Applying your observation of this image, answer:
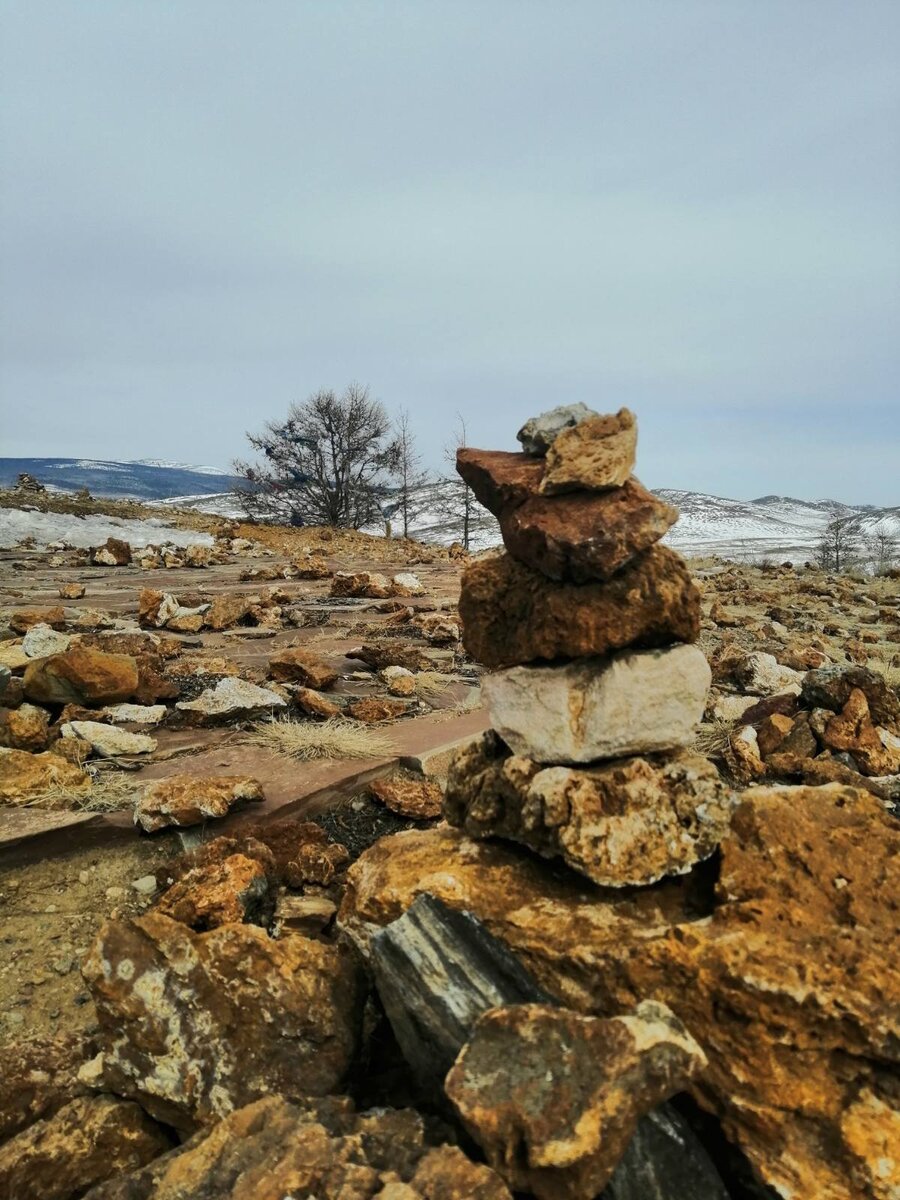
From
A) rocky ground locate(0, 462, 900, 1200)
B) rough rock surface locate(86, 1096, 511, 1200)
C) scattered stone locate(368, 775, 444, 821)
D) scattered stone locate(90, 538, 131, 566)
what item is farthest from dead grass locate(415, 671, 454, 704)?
scattered stone locate(90, 538, 131, 566)

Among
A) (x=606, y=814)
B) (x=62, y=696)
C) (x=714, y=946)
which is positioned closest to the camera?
(x=714, y=946)

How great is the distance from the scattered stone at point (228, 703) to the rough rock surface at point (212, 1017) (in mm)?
3031

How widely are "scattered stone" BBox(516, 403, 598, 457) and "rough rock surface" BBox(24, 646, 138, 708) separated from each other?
3.82m

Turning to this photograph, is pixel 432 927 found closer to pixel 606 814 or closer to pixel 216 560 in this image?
pixel 606 814

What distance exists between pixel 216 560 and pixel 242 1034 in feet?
50.7

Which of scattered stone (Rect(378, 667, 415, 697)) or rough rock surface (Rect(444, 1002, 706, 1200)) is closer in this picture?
rough rock surface (Rect(444, 1002, 706, 1200))

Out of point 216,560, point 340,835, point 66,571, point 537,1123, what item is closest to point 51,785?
point 340,835

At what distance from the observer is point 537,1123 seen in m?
1.38

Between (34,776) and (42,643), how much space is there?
99.1 inches

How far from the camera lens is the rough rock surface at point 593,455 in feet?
7.69

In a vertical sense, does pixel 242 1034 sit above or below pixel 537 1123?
below

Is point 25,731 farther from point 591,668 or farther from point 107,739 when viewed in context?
point 591,668

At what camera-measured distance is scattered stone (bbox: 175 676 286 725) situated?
199 inches

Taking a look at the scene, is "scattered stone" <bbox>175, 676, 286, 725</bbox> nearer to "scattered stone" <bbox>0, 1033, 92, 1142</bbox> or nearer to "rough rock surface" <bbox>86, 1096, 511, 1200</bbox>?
"scattered stone" <bbox>0, 1033, 92, 1142</bbox>
